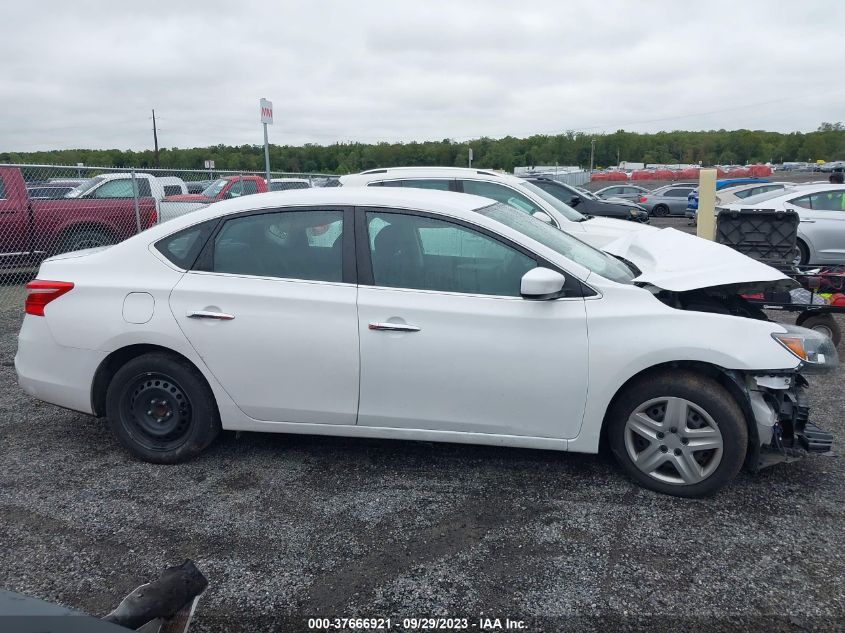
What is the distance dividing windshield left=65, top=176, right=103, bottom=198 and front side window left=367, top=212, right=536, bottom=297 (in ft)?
28.7

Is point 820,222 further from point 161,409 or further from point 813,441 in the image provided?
point 161,409

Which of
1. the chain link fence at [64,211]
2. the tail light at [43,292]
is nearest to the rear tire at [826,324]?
the tail light at [43,292]

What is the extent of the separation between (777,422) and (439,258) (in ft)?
6.62

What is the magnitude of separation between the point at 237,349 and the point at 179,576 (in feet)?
6.91

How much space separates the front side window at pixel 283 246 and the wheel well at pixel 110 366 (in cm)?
59

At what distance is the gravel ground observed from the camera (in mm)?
2852

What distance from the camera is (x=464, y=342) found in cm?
372

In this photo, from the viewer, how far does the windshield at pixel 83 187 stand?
11.0 meters

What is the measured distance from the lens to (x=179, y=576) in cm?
196

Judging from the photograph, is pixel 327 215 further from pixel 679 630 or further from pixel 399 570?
pixel 679 630

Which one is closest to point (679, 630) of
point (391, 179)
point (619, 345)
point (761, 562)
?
point (761, 562)

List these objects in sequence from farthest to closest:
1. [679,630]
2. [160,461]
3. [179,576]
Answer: [160,461]
[679,630]
[179,576]

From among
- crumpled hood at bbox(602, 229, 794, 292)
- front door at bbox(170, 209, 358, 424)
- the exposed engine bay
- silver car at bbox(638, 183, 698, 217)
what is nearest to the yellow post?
crumpled hood at bbox(602, 229, 794, 292)

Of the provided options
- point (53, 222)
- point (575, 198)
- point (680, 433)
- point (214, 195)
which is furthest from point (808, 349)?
point (214, 195)
